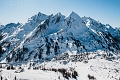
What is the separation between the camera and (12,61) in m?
197

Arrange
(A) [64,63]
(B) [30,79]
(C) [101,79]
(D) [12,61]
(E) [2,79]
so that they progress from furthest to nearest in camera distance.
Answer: (D) [12,61], (A) [64,63], (C) [101,79], (B) [30,79], (E) [2,79]

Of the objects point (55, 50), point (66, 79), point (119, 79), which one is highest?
point (55, 50)

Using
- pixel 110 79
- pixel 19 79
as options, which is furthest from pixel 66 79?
pixel 110 79

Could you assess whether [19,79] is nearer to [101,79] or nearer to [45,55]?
[101,79]

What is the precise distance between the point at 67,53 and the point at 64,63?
129ft

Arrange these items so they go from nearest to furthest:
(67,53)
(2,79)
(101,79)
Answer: (2,79) → (101,79) → (67,53)

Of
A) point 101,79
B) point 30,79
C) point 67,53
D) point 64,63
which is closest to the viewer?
point 30,79

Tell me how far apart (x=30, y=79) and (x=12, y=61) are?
16551 centimetres

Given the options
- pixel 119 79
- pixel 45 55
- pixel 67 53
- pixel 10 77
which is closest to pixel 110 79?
pixel 119 79

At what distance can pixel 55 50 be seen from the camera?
19775cm

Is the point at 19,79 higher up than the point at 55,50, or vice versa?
the point at 55,50

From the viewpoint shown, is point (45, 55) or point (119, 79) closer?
point (119, 79)

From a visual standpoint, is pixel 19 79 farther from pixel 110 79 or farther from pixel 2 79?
pixel 110 79

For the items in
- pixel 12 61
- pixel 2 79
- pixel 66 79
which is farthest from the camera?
pixel 12 61
